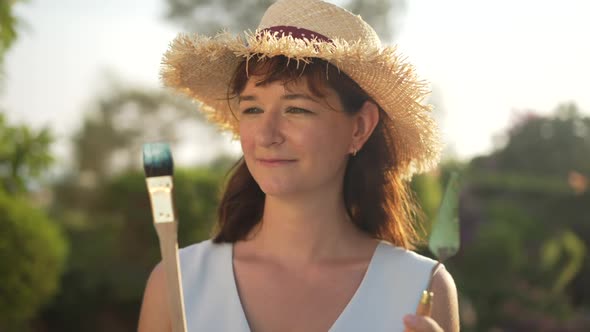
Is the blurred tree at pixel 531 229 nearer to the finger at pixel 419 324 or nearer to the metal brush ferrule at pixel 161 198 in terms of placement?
the finger at pixel 419 324

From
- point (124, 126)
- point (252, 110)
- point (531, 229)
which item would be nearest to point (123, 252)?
point (531, 229)

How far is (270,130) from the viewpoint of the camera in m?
2.61

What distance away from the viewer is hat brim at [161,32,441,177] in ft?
8.55

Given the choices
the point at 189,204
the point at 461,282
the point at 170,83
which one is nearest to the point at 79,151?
the point at 189,204

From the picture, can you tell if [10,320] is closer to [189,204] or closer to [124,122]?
[189,204]

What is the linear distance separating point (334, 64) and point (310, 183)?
0.38 m

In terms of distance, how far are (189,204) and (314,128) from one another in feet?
22.8

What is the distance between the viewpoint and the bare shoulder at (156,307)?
2701 mm

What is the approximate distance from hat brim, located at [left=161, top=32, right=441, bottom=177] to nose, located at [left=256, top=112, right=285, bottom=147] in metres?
0.19

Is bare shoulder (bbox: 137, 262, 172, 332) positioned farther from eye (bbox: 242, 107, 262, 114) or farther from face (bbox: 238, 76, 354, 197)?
eye (bbox: 242, 107, 262, 114)

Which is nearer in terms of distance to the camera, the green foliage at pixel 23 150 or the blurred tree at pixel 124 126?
the green foliage at pixel 23 150

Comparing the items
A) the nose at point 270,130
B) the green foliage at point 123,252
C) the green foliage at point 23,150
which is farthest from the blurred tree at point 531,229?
the nose at point 270,130

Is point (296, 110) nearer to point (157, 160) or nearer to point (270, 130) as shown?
point (270, 130)

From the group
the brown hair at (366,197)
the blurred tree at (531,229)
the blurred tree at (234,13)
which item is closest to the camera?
the brown hair at (366,197)
